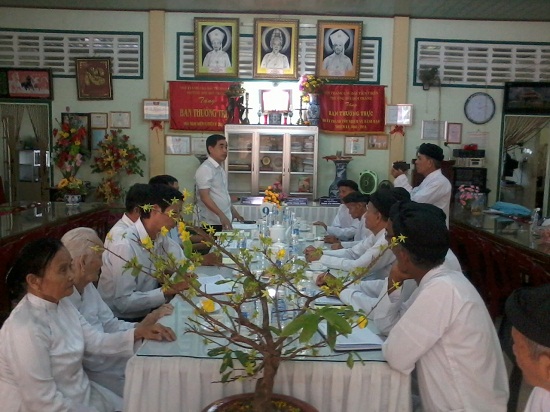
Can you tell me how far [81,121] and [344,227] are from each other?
4.24 m

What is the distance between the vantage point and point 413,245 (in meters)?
1.88

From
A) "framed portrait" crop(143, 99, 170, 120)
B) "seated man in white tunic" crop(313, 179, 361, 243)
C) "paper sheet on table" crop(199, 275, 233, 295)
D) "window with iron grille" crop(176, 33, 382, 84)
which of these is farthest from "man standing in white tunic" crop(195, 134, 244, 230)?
"window with iron grille" crop(176, 33, 382, 84)

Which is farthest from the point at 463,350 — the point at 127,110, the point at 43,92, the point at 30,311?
the point at 43,92

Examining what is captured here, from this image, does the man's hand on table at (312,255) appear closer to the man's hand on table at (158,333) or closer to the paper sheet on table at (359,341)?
the paper sheet on table at (359,341)

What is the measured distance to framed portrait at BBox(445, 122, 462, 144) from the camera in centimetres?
757

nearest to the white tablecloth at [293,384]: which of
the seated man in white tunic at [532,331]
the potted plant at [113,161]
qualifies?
the seated man in white tunic at [532,331]

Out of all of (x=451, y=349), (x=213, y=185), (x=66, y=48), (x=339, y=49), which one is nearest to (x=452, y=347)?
(x=451, y=349)

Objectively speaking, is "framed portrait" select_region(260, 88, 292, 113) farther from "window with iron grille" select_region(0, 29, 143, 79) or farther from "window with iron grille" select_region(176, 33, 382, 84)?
"window with iron grille" select_region(0, 29, 143, 79)

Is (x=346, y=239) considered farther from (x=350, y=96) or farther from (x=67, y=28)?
(x=67, y=28)

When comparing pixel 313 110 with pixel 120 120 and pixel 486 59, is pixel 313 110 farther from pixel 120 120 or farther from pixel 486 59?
pixel 120 120

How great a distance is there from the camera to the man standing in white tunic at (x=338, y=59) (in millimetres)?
7426

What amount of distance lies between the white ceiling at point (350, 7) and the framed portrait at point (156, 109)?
124cm

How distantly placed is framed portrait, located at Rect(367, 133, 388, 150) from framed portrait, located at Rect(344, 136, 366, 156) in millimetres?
112

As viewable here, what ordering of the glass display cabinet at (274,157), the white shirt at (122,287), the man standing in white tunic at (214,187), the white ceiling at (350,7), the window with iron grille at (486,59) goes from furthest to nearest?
the window with iron grille at (486,59) → the glass display cabinet at (274,157) → the white ceiling at (350,7) → the man standing in white tunic at (214,187) → the white shirt at (122,287)
